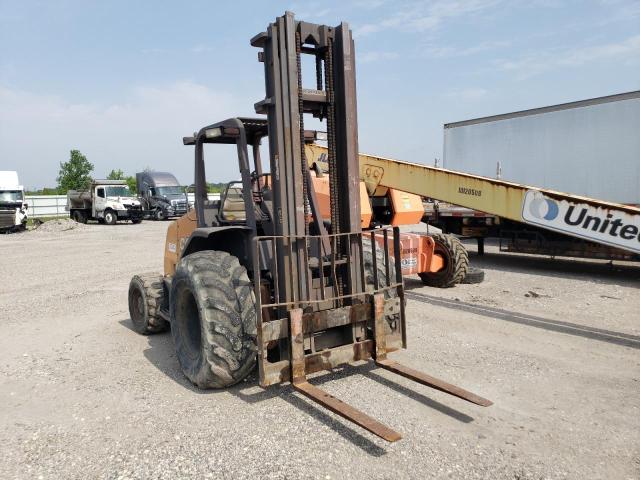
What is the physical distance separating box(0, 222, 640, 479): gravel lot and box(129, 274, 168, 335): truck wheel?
170mm

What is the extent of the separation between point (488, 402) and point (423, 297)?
4361 mm

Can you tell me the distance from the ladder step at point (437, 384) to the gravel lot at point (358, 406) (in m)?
0.16

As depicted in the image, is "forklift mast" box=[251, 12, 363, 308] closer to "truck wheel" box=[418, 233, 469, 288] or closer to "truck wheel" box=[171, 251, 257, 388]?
"truck wheel" box=[171, 251, 257, 388]

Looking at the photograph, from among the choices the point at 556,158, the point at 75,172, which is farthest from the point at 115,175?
the point at 556,158

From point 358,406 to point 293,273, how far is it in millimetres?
1198

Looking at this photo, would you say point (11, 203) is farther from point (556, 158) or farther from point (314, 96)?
point (314, 96)

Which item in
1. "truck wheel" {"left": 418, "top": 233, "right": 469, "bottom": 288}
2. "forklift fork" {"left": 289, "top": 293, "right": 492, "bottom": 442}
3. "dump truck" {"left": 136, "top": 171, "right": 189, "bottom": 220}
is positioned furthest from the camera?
"dump truck" {"left": 136, "top": 171, "right": 189, "bottom": 220}

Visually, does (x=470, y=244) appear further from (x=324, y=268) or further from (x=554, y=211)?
(x=324, y=268)

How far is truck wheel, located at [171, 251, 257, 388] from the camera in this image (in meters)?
4.06

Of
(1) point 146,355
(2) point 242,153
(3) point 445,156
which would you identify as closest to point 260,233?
(2) point 242,153

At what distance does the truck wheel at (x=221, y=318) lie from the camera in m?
4.06

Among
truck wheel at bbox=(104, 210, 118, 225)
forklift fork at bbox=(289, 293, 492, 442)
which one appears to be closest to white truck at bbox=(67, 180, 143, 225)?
truck wheel at bbox=(104, 210, 118, 225)

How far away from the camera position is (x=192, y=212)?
574 centimetres

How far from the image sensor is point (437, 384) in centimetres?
398
